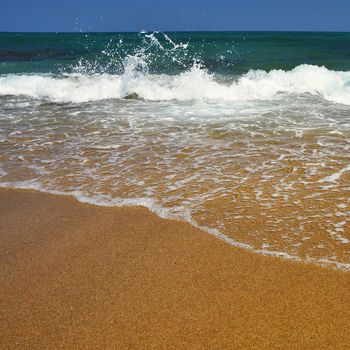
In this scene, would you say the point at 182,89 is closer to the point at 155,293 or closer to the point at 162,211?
the point at 162,211

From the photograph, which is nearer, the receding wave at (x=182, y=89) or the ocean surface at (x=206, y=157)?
the ocean surface at (x=206, y=157)

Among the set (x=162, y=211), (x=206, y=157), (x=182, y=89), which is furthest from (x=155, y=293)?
(x=182, y=89)

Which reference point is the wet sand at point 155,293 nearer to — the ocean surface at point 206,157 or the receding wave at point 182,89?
the ocean surface at point 206,157

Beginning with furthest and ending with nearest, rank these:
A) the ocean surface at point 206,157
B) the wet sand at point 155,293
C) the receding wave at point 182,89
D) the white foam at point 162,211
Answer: the receding wave at point 182,89 → the ocean surface at point 206,157 → the white foam at point 162,211 → the wet sand at point 155,293

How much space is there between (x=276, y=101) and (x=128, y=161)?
6352 millimetres

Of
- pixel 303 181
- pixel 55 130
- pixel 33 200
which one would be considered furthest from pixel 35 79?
pixel 303 181

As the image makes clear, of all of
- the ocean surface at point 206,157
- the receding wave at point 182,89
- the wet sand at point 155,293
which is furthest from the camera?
the receding wave at point 182,89

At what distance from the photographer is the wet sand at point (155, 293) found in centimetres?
235

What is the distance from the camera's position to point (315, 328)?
93.2 inches

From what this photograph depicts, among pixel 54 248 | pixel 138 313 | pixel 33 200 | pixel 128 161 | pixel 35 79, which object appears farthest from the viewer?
pixel 35 79

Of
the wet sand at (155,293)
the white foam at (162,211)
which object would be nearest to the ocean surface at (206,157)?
the white foam at (162,211)

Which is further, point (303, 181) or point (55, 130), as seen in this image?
point (55, 130)

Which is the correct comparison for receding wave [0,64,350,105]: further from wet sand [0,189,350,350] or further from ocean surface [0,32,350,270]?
wet sand [0,189,350,350]

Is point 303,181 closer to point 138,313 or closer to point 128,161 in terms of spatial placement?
point 128,161
